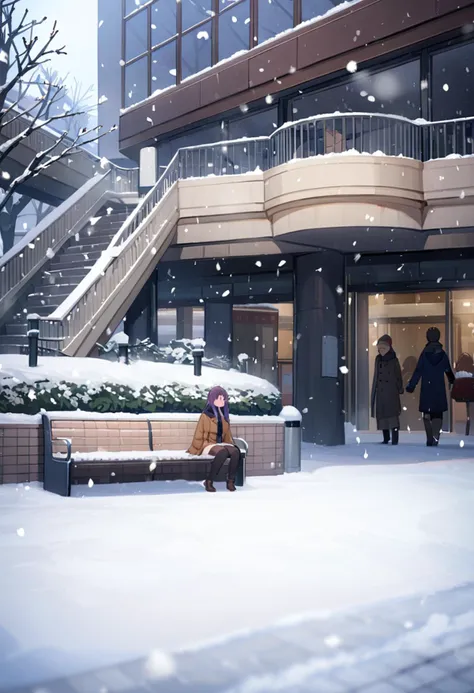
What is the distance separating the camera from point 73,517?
27.0 ft

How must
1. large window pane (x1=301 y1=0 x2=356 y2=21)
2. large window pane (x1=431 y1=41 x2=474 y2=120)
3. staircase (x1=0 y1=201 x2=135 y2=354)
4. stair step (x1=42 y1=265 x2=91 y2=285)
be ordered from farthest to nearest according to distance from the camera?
1. large window pane (x1=301 y1=0 x2=356 y2=21)
2. stair step (x1=42 y1=265 x2=91 y2=285)
3. staircase (x1=0 y1=201 x2=135 y2=354)
4. large window pane (x1=431 y1=41 x2=474 y2=120)

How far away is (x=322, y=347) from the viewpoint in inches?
740

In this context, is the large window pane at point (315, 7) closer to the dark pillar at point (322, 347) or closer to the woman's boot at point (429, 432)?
the dark pillar at point (322, 347)

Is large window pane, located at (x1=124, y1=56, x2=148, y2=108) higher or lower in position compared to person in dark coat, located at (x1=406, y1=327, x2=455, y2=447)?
higher

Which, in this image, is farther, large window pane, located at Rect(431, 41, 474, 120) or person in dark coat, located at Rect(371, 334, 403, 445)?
large window pane, located at Rect(431, 41, 474, 120)

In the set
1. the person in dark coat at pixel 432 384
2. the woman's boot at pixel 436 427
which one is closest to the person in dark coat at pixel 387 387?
the person in dark coat at pixel 432 384

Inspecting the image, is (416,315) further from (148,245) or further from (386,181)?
(148,245)

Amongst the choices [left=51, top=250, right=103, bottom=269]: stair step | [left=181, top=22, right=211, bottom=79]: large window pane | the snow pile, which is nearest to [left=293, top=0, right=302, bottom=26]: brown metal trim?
[left=181, top=22, right=211, bottom=79]: large window pane

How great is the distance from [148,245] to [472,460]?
322 inches

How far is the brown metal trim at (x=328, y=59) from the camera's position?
1645 centimetres

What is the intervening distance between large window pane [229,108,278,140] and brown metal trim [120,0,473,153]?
592 millimetres

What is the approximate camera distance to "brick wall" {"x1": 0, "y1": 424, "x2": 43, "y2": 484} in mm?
10312

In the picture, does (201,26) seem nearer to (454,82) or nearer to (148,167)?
(148,167)

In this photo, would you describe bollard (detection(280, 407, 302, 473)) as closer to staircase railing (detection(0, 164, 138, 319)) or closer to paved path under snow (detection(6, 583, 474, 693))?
paved path under snow (detection(6, 583, 474, 693))
